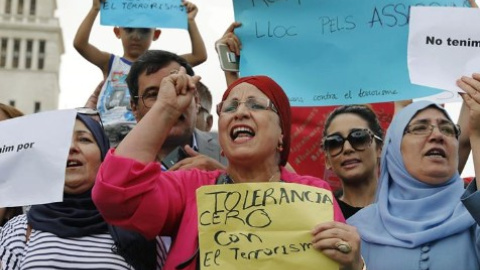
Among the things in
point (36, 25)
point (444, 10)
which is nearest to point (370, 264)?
point (444, 10)

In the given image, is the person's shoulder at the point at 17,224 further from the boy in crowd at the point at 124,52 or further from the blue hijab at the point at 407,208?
the boy in crowd at the point at 124,52

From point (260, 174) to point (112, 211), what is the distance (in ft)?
1.99

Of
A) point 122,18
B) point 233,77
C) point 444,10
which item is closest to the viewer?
point 444,10

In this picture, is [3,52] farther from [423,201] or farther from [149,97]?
[423,201]

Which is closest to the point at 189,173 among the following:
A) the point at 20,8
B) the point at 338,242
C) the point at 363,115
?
the point at 338,242

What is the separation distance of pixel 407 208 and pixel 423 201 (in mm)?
82

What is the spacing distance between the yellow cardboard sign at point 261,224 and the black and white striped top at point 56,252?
0.53 m

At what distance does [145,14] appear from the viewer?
5.23 m

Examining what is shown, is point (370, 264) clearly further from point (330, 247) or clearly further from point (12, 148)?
point (12, 148)

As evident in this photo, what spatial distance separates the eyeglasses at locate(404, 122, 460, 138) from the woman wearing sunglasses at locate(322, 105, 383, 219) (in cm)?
61

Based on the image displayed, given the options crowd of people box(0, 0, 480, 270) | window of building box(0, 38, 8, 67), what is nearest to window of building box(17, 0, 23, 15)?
window of building box(0, 38, 8, 67)

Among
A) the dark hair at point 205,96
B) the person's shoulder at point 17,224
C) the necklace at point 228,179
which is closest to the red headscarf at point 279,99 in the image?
the necklace at point 228,179

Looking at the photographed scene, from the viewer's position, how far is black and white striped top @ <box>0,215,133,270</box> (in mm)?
3205

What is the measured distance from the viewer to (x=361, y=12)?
432 cm
